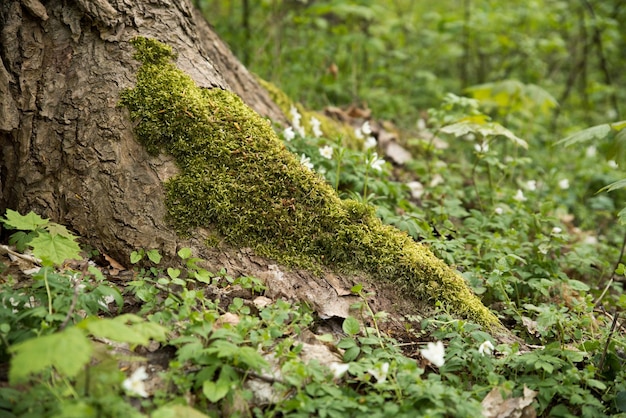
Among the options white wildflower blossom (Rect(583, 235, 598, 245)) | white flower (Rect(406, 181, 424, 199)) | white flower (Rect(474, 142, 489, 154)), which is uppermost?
white flower (Rect(474, 142, 489, 154))

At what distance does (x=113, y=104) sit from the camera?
285 centimetres

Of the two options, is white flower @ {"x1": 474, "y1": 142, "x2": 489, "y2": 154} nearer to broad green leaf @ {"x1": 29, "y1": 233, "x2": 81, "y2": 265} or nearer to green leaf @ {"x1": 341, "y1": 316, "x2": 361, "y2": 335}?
green leaf @ {"x1": 341, "y1": 316, "x2": 361, "y2": 335}

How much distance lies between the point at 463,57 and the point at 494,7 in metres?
0.96

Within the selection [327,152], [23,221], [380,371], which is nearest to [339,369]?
[380,371]

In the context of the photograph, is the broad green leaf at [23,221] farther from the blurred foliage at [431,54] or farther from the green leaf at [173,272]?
the blurred foliage at [431,54]

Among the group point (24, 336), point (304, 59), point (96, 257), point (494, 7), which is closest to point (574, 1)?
point (494, 7)

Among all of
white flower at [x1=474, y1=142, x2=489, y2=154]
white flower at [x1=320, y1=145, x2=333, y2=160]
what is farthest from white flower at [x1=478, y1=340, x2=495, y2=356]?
white flower at [x1=474, y1=142, x2=489, y2=154]

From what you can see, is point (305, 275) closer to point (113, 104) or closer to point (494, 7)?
point (113, 104)

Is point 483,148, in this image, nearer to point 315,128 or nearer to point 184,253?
point 315,128

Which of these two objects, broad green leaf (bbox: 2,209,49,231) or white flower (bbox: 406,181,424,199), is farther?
white flower (bbox: 406,181,424,199)

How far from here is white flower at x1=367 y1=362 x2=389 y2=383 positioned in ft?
7.13

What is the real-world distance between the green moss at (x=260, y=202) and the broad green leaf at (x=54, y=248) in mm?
506

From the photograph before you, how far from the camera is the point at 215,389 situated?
2055 millimetres

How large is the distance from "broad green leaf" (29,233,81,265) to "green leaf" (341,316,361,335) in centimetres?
128
